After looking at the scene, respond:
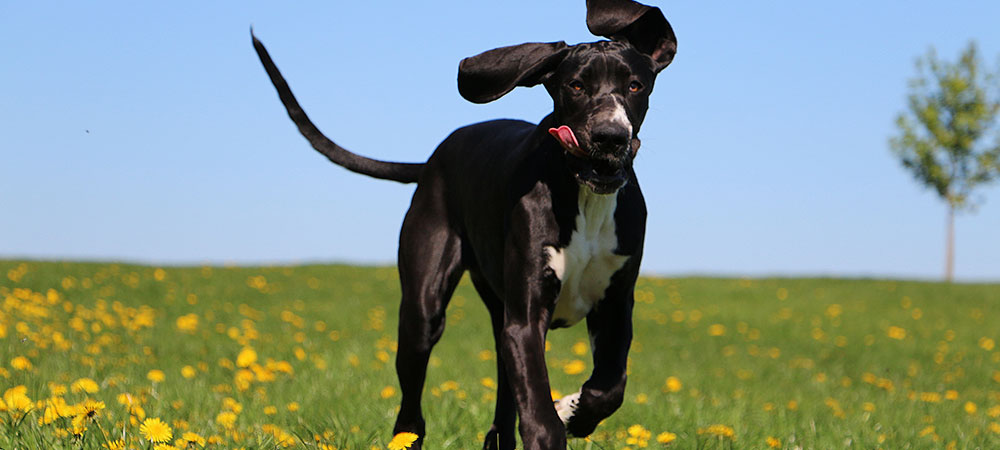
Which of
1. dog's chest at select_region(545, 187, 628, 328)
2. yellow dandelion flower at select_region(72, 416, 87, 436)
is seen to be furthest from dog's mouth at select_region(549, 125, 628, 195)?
yellow dandelion flower at select_region(72, 416, 87, 436)

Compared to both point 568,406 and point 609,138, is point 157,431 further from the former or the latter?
point 609,138

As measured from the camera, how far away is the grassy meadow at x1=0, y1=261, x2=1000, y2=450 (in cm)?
466

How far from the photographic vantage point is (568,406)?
152 inches

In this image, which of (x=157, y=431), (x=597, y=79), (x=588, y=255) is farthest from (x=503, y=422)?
(x=597, y=79)

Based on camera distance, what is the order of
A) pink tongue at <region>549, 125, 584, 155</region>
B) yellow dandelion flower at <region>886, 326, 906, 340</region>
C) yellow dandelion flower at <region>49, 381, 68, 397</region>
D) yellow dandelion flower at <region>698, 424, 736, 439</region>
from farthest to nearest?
yellow dandelion flower at <region>886, 326, 906, 340</region> → yellow dandelion flower at <region>698, 424, 736, 439</region> → yellow dandelion flower at <region>49, 381, 68, 397</region> → pink tongue at <region>549, 125, 584, 155</region>

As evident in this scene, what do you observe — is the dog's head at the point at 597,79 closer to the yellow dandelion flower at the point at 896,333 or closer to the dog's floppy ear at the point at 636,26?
the dog's floppy ear at the point at 636,26

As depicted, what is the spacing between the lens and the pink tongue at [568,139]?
3.27 meters

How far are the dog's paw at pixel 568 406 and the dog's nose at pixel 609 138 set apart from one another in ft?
3.87

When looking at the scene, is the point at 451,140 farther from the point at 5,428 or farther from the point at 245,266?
the point at 245,266

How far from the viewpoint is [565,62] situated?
11.3 ft

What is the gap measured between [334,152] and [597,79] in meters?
2.23

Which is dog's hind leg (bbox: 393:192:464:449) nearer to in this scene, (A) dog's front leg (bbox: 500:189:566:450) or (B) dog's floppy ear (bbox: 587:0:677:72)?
(A) dog's front leg (bbox: 500:189:566:450)

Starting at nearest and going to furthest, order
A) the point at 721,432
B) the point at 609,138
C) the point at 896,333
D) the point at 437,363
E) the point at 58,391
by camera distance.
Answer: the point at 609,138, the point at 58,391, the point at 721,432, the point at 437,363, the point at 896,333

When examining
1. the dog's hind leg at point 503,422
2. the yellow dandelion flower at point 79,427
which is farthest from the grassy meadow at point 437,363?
the dog's hind leg at point 503,422
